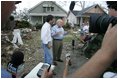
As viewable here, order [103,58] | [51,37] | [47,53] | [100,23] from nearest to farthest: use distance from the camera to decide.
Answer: [103,58] < [100,23] < [47,53] < [51,37]

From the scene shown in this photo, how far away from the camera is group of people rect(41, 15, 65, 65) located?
19.8 feet

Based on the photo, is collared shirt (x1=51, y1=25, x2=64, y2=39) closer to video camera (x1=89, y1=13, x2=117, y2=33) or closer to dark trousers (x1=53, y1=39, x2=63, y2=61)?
dark trousers (x1=53, y1=39, x2=63, y2=61)

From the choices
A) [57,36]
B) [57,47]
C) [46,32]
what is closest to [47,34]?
[46,32]

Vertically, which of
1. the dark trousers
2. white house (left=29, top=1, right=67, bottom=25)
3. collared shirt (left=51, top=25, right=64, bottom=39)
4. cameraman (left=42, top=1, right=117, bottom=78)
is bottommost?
white house (left=29, top=1, right=67, bottom=25)

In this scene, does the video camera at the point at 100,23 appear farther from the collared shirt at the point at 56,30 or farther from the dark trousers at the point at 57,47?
the dark trousers at the point at 57,47

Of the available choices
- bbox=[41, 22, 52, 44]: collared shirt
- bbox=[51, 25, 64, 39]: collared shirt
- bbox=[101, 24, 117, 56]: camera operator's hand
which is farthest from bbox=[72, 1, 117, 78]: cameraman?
bbox=[51, 25, 64, 39]: collared shirt

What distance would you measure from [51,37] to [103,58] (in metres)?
5.49

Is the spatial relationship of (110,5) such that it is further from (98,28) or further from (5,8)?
(5,8)

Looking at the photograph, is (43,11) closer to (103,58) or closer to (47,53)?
(47,53)

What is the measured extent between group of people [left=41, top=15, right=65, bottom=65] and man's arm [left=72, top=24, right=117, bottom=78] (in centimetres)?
493

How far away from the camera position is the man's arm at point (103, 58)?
3.37 ft

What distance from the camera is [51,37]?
6.51 meters

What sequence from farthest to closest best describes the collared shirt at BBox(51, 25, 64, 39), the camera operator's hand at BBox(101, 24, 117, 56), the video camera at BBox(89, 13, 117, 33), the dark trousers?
1. the dark trousers
2. the collared shirt at BBox(51, 25, 64, 39)
3. the video camera at BBox(89, 13, 117, 33)
4. the camera operator's hand at BBox(101, 24, 117, 56)

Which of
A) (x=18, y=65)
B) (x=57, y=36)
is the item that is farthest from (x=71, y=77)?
(x=57, y=36)
